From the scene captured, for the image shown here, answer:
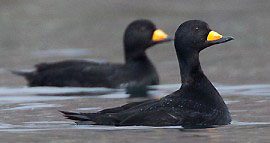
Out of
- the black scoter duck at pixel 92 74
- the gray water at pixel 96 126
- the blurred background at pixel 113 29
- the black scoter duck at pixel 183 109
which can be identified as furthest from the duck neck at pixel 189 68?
the blurred background at pixel 113 29

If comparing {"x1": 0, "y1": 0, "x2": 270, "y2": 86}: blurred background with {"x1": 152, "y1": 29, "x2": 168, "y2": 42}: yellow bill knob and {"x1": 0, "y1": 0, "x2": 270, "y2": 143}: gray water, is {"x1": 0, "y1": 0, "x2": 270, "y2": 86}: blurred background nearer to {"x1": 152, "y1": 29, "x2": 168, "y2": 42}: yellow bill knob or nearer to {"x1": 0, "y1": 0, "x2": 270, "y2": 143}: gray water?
{"x1": 0, "y1": 0, "x2": 270, "y2": 143}: gray water

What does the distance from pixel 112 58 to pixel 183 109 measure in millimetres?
7697

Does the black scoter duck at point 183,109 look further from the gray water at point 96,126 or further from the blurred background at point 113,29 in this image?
the blurred background at point 113,29

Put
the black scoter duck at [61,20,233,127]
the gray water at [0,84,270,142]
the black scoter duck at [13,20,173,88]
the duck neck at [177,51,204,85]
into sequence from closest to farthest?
the gray water at [0,84,270,142] < the black scoter duck at [61,20,233,127] < the duck neck at [177,51,204,85] < the black scoter duck at [13,20,173,88]

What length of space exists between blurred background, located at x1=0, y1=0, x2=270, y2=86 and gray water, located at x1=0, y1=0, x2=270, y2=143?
0.02 m

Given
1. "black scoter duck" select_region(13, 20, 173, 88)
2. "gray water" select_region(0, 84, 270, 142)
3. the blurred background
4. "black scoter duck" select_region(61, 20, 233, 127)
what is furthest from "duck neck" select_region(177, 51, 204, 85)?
the blurred background

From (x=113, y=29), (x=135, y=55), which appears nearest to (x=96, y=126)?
(x=135, y=55)

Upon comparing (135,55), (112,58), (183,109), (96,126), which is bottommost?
(96,126)

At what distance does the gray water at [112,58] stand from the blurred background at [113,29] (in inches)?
0.6

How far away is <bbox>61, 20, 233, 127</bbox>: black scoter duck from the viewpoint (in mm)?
11719

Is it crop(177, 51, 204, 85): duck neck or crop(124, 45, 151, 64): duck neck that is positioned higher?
crop(124, 45, 151, 64): duck neck

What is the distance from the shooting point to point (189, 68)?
12555 millimetres

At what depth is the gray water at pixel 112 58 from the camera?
11609 mm

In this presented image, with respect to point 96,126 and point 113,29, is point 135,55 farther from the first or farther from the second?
point 96,126
